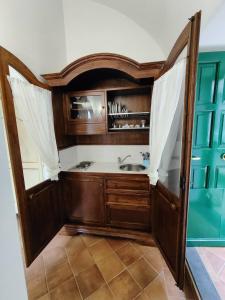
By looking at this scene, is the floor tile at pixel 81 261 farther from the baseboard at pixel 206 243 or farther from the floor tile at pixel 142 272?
the baseboard at pixel 206 243

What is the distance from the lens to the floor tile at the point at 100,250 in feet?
6.14

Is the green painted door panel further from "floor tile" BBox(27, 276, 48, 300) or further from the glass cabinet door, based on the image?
"floor tile" BBox(27, 276, 48, 300)

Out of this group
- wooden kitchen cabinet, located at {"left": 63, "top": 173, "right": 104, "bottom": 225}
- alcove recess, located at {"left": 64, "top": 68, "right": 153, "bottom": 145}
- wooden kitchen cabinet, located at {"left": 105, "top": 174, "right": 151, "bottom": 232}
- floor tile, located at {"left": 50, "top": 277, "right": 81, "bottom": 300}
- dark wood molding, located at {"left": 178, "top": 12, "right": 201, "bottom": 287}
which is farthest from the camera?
alcove recess, located at {"left": 64, "top": 68, "right": 153, "bottom": 145}

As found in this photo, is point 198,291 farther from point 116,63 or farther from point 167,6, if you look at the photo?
point 167,6

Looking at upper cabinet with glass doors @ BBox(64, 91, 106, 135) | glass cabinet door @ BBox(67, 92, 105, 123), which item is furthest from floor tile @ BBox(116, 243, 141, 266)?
glass cabinet door @ BBox(67, 92, 105, 123)

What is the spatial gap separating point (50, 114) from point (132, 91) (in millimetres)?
1174

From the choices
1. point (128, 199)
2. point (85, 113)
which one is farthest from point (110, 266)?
point (85, 113)

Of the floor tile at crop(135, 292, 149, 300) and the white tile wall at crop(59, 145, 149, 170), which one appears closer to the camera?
the floor tile at crop(135, 292, 149, 300)

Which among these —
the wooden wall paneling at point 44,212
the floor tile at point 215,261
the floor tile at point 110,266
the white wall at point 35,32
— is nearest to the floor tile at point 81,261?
the floor tile at point 110,266

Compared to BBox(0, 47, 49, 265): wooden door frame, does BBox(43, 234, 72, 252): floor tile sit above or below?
below

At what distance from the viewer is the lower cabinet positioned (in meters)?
2.00

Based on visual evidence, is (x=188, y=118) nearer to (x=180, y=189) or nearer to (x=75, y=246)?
(x=180, y=189)

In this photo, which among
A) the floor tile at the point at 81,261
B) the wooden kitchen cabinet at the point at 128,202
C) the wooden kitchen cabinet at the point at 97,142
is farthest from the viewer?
the wooden kitchen cabinet at the point at 128,202

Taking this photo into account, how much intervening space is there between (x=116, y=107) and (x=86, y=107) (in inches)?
17.4
